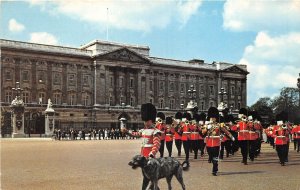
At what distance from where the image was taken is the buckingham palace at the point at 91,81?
2788 inches

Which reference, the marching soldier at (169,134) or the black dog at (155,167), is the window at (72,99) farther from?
the black dog at (155,167)

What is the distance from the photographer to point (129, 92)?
84312mm

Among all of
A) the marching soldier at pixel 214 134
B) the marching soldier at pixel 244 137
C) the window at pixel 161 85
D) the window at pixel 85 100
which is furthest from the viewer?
the window at pixel 161 85

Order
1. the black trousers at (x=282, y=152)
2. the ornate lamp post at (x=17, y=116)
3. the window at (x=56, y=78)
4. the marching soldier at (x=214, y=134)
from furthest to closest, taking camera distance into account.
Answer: the window at (x=56, y=78)
the ornate lamp post at (x=17, y=116)
the black trousers at (x=282, y=152)
the marching soldier at (x=214, y=134)

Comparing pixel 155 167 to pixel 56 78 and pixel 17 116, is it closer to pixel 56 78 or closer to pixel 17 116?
pixel 17 116

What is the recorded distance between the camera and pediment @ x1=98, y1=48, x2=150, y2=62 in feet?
264

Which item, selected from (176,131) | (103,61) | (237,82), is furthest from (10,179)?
(237,82)

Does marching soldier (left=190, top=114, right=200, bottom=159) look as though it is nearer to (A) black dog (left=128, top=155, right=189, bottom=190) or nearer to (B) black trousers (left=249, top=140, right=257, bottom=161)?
(B) black trousers (left=249, top=140, right=257, bottom=161)

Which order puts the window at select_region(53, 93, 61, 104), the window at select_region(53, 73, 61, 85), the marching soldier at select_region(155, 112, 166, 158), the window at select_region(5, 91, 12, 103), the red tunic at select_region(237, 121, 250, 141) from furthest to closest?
the window at select_region(53, 73, 61, 85) → the window at select_region(53, 93, 61, 104) → the window at select_region(5, 91, 12, 103) → the marching soldier at select_region(155, 112, 166, 158) → the red tunic at select_region(237, 121, 250, 141)

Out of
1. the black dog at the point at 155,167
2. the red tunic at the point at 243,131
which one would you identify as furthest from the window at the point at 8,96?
the black dog at the point at 155,167

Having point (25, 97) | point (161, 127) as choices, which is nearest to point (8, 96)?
point (25, 97)

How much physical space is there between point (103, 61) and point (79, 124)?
12.1 metres

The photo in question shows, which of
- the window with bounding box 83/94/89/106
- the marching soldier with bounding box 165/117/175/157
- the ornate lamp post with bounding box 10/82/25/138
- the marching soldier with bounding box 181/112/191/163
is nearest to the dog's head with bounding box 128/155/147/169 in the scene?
the marching soldier with bounding box 181/112/191/163

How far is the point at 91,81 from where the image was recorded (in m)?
79.4
